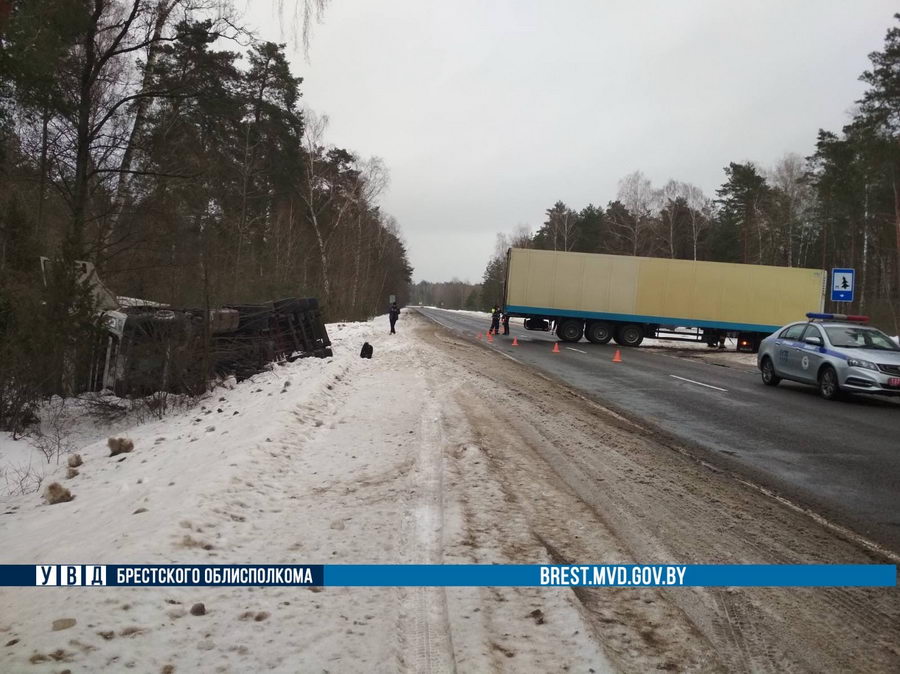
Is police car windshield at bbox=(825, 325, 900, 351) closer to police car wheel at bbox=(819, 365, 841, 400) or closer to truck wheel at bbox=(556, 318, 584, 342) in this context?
police car wheel at bbox=(819, 365, 841, 400)

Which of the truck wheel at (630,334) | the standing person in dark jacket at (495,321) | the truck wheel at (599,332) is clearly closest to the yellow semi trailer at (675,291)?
the truck wheel at (630,334)

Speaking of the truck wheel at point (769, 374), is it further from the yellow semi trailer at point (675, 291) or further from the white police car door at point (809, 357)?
the yellow semi trailer at point (675, 291)

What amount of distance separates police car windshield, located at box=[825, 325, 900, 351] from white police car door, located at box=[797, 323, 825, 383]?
0.85 ft

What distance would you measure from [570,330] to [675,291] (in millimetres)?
5040

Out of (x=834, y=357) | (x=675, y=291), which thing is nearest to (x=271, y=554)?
(x=834, y=357)

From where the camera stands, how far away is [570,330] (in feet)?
93.2

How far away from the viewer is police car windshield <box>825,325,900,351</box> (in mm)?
12008

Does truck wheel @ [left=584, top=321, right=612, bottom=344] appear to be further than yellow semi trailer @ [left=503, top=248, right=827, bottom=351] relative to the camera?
Yes

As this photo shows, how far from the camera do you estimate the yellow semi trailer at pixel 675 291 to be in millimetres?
27578

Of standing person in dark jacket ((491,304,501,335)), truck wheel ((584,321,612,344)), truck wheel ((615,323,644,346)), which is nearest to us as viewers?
truck wheel ((615,323,644,346))

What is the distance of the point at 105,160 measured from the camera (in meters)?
15.9

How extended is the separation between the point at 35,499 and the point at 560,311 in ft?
78.1

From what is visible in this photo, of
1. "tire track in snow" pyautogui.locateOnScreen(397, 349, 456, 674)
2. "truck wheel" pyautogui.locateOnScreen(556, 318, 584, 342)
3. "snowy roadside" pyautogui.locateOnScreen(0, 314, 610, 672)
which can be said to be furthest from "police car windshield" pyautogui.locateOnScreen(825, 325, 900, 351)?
"truck wheel" pyautogui.locateOnScreen(556, 318, 584, 342)

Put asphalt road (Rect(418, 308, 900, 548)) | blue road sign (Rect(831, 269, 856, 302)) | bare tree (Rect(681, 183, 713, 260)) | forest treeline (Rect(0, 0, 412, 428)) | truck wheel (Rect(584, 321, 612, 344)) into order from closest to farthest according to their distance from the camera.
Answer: asphalt road (Rect(418, 308, 900, 548)), forest treeline (Rect(0, 0, 412, 428)), blue road sign (Rect(831, 269, 856, 302)), truck wheel (Rect(584, 321, 612, 344)), bare tree (Rect(681, 183, 713, 260))
